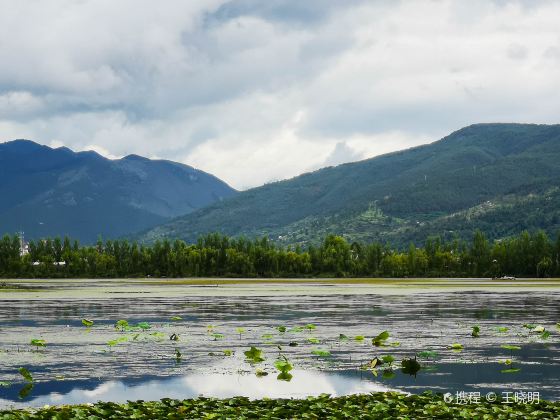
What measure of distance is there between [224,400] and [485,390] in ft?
31.1

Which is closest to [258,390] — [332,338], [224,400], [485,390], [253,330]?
[224,400]

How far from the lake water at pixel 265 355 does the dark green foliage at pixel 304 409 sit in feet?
7.68

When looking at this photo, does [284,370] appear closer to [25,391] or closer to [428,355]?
[428,355]

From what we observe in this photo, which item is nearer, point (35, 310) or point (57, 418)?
point (57, 418)

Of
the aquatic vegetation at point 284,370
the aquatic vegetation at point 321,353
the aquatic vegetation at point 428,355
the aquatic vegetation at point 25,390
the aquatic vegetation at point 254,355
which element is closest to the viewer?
the aquatic vegetation at point 25,390

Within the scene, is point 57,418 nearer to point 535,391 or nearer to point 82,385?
point 82,385

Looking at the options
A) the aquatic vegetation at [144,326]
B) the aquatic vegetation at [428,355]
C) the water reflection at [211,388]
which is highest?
the aquatic vegetation at [144,326]

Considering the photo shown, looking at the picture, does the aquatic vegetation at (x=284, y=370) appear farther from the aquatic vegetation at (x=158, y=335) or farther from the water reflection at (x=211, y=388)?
the aquatic vegetation at (x=158, y=335)

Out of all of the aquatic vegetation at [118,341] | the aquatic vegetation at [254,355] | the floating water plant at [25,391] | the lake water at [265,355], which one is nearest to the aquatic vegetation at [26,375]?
the lake water at [265,355]

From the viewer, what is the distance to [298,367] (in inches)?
1310

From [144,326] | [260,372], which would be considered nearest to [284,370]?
[260,372]

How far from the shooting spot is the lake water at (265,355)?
28562 millimetres

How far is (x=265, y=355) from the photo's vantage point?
3675 centimetres

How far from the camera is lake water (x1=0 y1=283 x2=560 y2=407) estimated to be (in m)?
28.6
